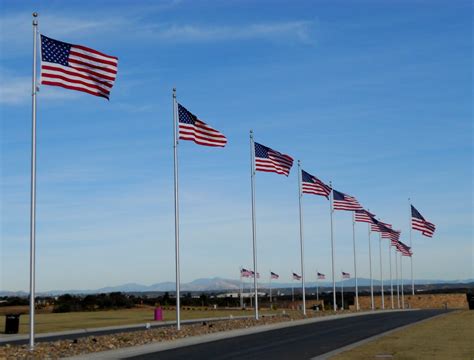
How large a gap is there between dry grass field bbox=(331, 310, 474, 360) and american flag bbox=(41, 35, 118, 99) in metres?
10.9

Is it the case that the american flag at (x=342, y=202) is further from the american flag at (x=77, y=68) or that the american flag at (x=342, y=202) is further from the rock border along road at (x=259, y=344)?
the american flag at (x=77, y=68)

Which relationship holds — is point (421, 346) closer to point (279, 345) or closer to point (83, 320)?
point (279, 345)

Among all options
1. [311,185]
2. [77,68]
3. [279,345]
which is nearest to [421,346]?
[279,345]

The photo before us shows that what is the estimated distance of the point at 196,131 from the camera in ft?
109

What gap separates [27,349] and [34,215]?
3.99m

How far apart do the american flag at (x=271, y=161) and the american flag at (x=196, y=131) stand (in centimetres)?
701

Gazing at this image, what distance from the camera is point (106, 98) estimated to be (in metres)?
24.0

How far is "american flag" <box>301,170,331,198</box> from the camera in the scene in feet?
152

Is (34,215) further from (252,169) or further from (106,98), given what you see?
(252,169)

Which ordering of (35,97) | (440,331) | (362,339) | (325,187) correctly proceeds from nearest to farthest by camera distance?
(35,97) → (362,339) → (440,331) → (325,187)

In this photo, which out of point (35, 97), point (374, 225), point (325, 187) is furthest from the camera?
point (374, 225)

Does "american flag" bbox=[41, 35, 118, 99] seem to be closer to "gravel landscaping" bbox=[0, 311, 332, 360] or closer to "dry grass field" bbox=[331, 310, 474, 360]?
"gravel landscaping" bbox=[0, 311, 332, 360]

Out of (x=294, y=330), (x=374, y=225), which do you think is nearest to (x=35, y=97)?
(x=294, y=330)

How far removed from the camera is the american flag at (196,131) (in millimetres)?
32844
